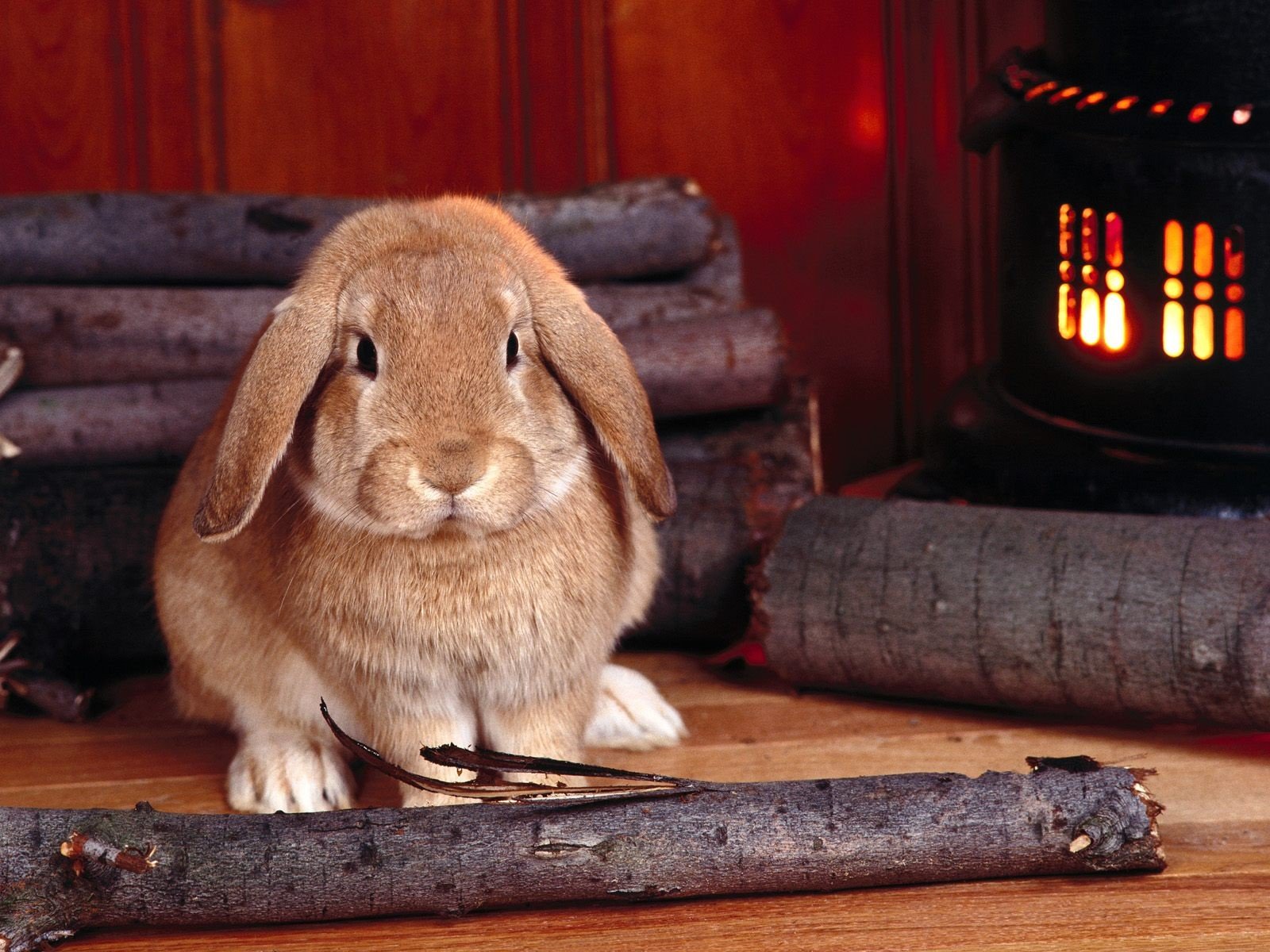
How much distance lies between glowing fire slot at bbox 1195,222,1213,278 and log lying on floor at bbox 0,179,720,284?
911 mm

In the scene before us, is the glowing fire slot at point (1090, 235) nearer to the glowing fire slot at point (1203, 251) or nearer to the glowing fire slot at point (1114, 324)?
the glowing fire slot at point (1114, 324)

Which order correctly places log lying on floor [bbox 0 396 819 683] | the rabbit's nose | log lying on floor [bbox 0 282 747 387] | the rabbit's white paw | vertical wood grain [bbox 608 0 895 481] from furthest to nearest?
vertical wood grain [bbox 608 0 895 481] < log lying on floor [bbox 0 282 747 387] < log lying on floor [bbox 0 396 819 683] < the rabbit's white paw < the rabbit's nose

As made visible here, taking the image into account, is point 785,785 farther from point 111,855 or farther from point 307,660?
point 111,855

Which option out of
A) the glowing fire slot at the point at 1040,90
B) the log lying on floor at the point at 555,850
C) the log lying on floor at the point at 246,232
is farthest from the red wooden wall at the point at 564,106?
the log lying on floor at the point at 555,850

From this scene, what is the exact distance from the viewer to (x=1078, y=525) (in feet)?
7.64

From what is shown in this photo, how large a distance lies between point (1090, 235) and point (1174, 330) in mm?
222

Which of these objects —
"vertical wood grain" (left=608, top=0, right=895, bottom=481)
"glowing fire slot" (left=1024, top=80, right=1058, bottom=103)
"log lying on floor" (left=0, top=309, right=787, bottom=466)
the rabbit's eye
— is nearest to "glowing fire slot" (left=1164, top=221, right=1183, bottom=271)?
"glowing fire slot" (left=1024, top=80, right=1058, bottom=103)

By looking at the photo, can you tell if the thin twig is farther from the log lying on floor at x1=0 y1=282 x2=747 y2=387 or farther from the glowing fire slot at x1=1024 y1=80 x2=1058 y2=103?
the glowing fire slot at x1=1024 y1=80 x2=1058 y2=103

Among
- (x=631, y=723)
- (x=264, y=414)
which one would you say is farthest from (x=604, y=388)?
(x=631, y=723)

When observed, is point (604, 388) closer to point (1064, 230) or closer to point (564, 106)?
point (1064, 230)

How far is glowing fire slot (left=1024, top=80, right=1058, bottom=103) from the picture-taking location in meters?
2.60

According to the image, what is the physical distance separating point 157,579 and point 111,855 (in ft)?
1.82

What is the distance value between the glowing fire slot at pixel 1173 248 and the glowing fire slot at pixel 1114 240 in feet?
0.25

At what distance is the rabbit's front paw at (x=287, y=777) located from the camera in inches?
80.7
